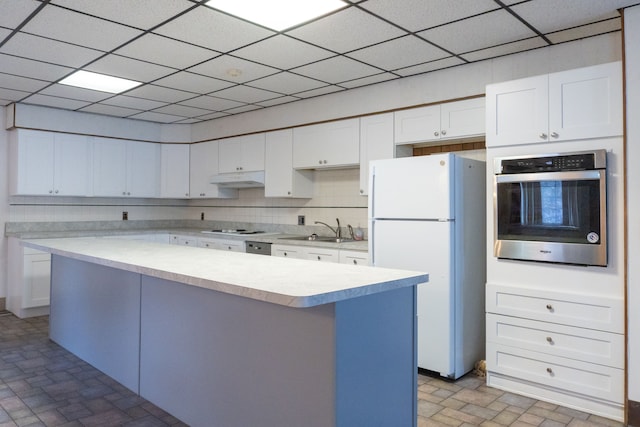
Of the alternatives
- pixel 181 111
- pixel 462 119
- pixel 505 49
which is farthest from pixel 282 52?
pixel 181 111

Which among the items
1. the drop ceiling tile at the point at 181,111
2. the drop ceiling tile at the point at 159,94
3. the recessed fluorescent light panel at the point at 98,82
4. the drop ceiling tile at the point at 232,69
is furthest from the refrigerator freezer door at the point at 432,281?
the drop ceiling tile at the point at 181,111

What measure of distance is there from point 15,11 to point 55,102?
2.61m

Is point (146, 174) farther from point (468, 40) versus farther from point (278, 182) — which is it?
point (468, 40)

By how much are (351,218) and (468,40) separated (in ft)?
7.46

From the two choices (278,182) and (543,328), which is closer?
(543,328)

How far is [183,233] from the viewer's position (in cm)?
603

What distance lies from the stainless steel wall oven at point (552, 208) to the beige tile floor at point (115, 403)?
92 cm

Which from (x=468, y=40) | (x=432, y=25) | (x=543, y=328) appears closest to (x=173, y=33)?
(x=432, y=25)

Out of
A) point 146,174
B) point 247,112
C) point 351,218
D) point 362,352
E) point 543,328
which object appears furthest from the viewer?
point 146,174

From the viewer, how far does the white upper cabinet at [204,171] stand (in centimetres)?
616

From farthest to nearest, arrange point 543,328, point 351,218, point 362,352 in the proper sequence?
point 351,218, point 543,328, point 362,352

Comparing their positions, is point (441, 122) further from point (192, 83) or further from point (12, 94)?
point (12, 94)

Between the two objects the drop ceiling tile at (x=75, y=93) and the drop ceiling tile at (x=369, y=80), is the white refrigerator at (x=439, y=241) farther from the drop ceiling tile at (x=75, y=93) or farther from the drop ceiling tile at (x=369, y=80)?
the drop ceiling tile at (x=75, y=93)

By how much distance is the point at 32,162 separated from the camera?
530 cm
